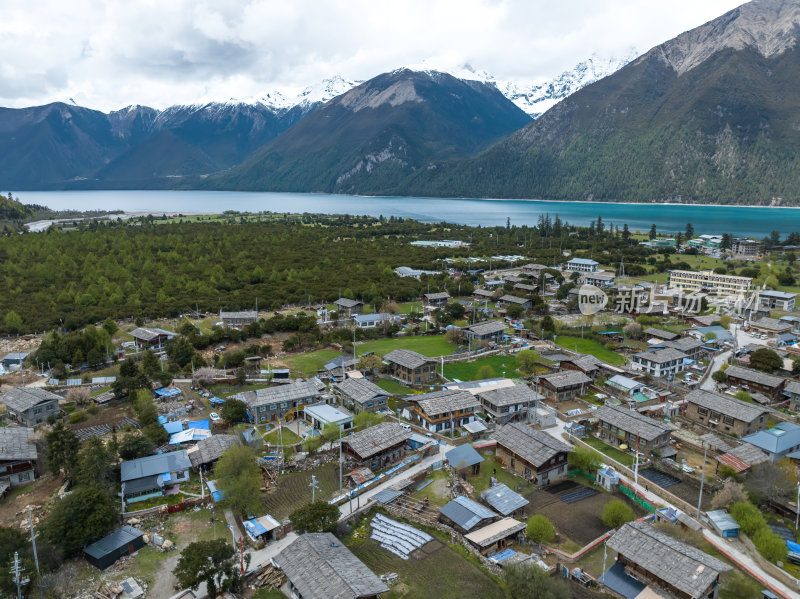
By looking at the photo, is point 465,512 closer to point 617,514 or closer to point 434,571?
point 434,571

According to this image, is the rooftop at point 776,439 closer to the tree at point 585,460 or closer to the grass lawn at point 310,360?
the tree at point 585,460

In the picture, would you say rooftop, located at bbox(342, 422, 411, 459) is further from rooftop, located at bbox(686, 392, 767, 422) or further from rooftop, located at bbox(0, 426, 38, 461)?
rooftop, located at bbox(686, 392, 767, 422)

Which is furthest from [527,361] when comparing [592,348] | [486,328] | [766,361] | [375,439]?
[766,361]

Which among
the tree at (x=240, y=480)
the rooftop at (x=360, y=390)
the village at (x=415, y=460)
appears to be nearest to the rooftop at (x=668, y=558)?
the village at (x=415, y=460)

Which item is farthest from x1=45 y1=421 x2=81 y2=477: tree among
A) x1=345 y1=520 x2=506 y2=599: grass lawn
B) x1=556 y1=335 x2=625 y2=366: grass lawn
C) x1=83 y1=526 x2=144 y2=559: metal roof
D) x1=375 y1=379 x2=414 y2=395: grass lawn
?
x1=556 y1=335 x2=625 y2=366: grass lawn

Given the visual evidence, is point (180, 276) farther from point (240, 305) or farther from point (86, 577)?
point (86, 577)

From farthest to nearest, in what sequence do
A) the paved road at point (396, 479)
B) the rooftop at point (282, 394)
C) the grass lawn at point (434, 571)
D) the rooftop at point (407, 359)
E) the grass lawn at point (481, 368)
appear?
the grass lawn at point (481, 368) < the rooftop at point (407, 359) < the rooftop at point (282, 394) < the paved road at point (396, 479) < the grass lawn at point (434, 571)
